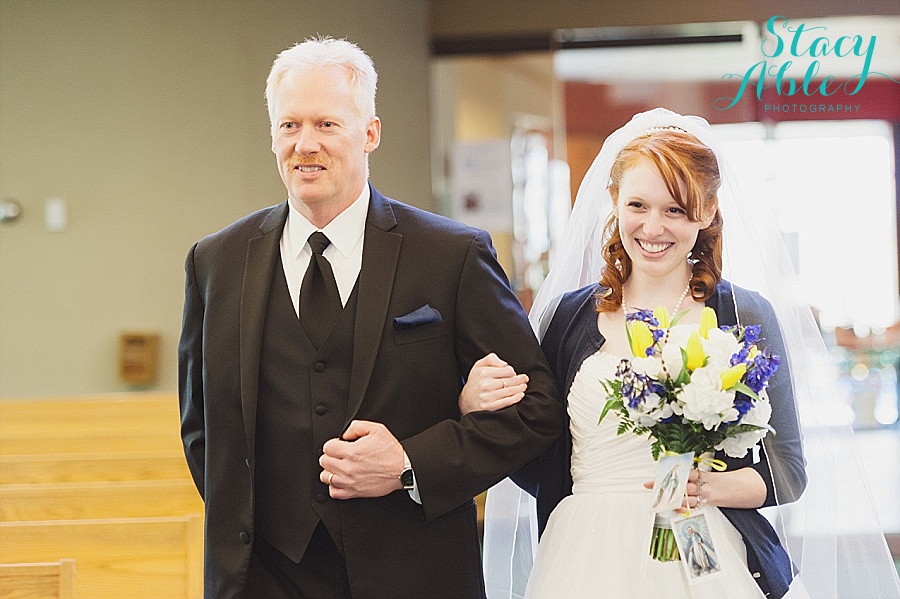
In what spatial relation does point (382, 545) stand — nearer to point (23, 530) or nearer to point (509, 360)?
point (509, 360)

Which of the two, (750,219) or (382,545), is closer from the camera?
(382,545)

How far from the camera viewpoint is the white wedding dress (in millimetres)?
2072

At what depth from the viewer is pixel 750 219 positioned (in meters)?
2.35

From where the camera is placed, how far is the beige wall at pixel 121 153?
588 centimetres

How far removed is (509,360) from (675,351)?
1.28 ft

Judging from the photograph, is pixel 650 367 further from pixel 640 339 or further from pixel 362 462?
pixel 362 462

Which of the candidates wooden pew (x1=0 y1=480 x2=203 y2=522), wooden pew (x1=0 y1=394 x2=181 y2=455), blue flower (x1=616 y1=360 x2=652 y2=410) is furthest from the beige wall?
blue flower (x1=616 y1=360 x2=652 y2=410)

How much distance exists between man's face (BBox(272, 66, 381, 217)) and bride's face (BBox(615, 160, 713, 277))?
1.91 feet

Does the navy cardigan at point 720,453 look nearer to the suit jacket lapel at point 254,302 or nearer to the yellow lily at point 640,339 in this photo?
the yellow lily at point 640,339

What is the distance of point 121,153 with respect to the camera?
595 cm

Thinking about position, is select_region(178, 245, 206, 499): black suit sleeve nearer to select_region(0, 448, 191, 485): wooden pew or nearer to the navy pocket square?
the navy pocket square

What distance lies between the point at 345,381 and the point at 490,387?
279 millimetres

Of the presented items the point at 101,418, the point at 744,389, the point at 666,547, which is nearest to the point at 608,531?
the point at 666,547

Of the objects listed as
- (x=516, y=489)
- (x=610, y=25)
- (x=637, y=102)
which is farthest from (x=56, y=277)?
(x=637, y=102)
